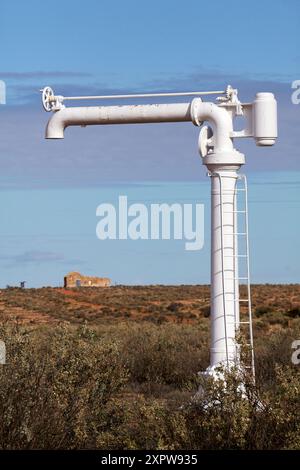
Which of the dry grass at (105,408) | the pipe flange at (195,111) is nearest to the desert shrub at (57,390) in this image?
the dry grass at (105,408)

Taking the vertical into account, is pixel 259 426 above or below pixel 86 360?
below

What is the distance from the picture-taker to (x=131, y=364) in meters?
22.0

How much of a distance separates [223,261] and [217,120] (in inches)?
85.2

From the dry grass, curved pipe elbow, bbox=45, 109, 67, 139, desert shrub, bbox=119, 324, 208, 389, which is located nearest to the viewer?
the dry grass

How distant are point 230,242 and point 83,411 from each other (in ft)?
14.9

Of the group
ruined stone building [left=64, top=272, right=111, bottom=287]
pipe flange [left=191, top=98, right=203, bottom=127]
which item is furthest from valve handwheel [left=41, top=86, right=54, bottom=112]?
ruined stone building [left=64, top=272, right=111, bottom=287]

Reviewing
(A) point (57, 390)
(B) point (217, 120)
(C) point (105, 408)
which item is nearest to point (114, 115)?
(B) point (217, 120)

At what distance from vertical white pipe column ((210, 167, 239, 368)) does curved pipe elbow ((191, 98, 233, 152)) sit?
39 cm

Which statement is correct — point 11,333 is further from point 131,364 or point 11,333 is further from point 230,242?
point 131,364

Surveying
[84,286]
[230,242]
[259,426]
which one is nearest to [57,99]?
[230,242]

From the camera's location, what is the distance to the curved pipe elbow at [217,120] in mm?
15938

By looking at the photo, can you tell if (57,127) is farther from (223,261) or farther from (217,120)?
(223,261)

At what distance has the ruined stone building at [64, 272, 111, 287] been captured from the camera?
259ft

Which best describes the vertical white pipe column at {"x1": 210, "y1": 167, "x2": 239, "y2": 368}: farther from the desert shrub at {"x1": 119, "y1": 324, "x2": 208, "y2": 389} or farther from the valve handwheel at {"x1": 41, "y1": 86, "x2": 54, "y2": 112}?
the desert shrub at {"x1": 119, "y1": 324, "x2": 208, "y2": 389}
